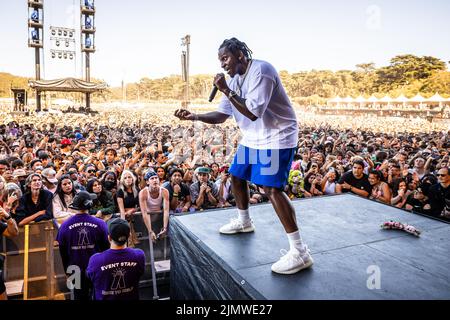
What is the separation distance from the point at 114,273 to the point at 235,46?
1.73m

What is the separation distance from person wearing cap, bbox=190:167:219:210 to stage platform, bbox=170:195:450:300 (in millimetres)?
1514

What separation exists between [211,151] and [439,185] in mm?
5011

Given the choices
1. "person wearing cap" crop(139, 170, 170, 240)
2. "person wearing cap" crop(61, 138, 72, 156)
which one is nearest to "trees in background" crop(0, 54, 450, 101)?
"person wearing cap" crop(61, 138, 72, 156)

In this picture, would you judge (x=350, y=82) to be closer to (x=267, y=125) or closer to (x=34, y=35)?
(x=34, y=35)

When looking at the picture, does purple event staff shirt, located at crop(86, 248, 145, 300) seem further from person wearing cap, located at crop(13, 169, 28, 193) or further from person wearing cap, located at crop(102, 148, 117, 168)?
person wearing cap, located at crop(102, 148, 117, 168)

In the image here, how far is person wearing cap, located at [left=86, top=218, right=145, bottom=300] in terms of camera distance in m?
2.42


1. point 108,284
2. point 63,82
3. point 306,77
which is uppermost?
point 306,77

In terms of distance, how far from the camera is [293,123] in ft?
7.11

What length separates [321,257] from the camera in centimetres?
221

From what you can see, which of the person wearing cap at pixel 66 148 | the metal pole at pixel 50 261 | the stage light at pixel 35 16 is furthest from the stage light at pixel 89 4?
the metal pole at pixel 50 261

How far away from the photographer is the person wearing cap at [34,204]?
3.74 metres

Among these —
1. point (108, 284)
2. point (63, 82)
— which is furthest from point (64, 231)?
point (63, 82)

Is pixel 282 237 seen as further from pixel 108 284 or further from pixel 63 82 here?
pixel 63 82

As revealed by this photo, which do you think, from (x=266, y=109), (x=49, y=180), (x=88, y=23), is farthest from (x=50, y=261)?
(x=88, y=23)
